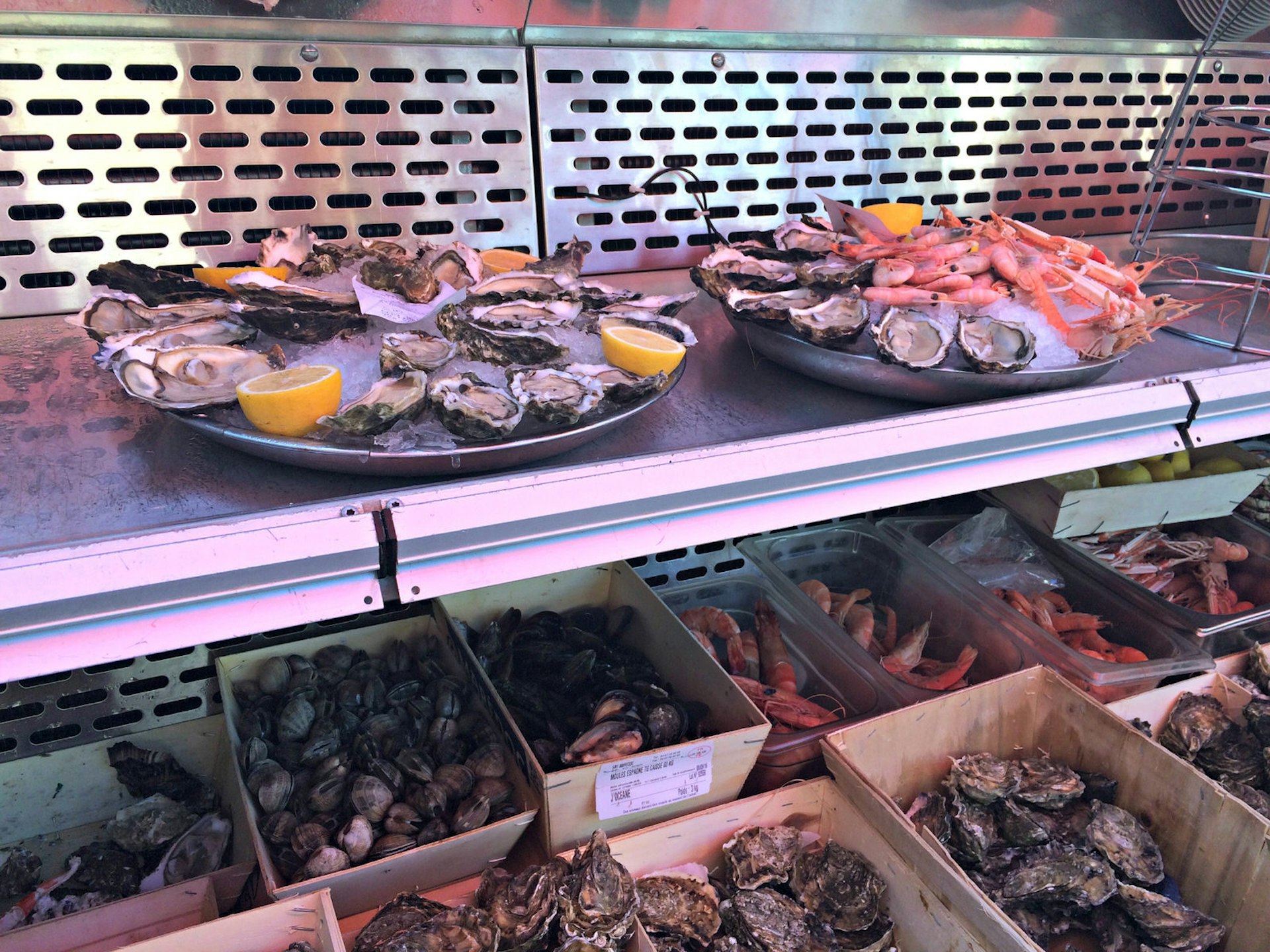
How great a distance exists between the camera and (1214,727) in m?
1.68

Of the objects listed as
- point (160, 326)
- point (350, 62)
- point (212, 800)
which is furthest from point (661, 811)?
point (350, 62)

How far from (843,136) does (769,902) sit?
1547 mm

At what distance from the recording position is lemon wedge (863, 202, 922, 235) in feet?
5.69

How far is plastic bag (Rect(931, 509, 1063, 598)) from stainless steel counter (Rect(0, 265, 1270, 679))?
0.69 m

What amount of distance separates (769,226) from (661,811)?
123 cm

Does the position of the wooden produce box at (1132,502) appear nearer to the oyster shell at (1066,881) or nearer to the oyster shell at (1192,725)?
the oyster shell at (1192,725)

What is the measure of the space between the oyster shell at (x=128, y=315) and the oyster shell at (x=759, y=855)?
1.13 metres

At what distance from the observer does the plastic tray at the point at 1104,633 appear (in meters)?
1.72

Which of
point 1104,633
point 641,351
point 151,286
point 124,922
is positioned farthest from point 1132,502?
point 124,922

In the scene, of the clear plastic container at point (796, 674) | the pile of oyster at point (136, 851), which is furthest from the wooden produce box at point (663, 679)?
the pile of oyster at point (136, 851)

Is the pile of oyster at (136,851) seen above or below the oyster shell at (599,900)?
below

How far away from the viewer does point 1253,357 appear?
4.70 ft

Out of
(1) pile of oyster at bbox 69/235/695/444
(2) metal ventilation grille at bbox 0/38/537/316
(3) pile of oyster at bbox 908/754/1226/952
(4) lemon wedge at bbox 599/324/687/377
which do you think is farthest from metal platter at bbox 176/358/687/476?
(3) pile of oyster at bbox 908/754/1226/952

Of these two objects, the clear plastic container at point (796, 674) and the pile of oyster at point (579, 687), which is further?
the clear plastic container at point (796, 674)
